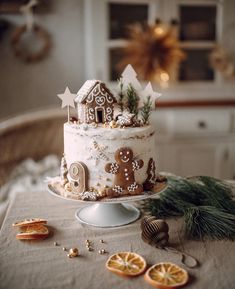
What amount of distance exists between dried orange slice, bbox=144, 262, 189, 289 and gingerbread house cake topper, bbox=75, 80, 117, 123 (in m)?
0.48

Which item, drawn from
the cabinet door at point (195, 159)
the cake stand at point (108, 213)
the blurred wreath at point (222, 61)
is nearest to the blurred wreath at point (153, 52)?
the blurred wreath at point (222, 61)

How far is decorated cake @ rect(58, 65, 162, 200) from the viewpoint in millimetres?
1135

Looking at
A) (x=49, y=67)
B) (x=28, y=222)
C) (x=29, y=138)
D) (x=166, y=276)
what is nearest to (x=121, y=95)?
(x=28, y=222)

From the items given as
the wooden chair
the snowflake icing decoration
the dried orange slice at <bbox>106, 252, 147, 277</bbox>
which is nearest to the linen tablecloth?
the dried orange slice at <bbox>106, 252, 147, 277</bbox>

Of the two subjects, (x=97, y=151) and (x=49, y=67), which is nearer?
(x=97, y=151)

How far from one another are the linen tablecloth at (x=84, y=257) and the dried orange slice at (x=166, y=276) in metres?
0.02

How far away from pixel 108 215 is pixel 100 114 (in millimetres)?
304

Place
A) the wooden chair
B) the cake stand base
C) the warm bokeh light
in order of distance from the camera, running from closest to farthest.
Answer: the cake stand base, the wooden chair, the warm bokeh light

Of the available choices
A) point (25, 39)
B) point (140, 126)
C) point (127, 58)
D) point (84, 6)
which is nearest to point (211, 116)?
point (127, 58)

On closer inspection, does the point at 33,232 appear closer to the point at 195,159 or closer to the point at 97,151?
the point at 97,151

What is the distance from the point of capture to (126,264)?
940mm

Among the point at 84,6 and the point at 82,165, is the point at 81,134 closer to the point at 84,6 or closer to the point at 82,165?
the point at 82,165

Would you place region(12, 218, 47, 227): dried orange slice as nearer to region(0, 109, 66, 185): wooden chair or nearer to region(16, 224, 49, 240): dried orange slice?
region(16, 224, 49, 240): dried orange slice

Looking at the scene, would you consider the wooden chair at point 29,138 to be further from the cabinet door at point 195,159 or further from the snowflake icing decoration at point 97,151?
the snowflake icing decoration at point 97,151
